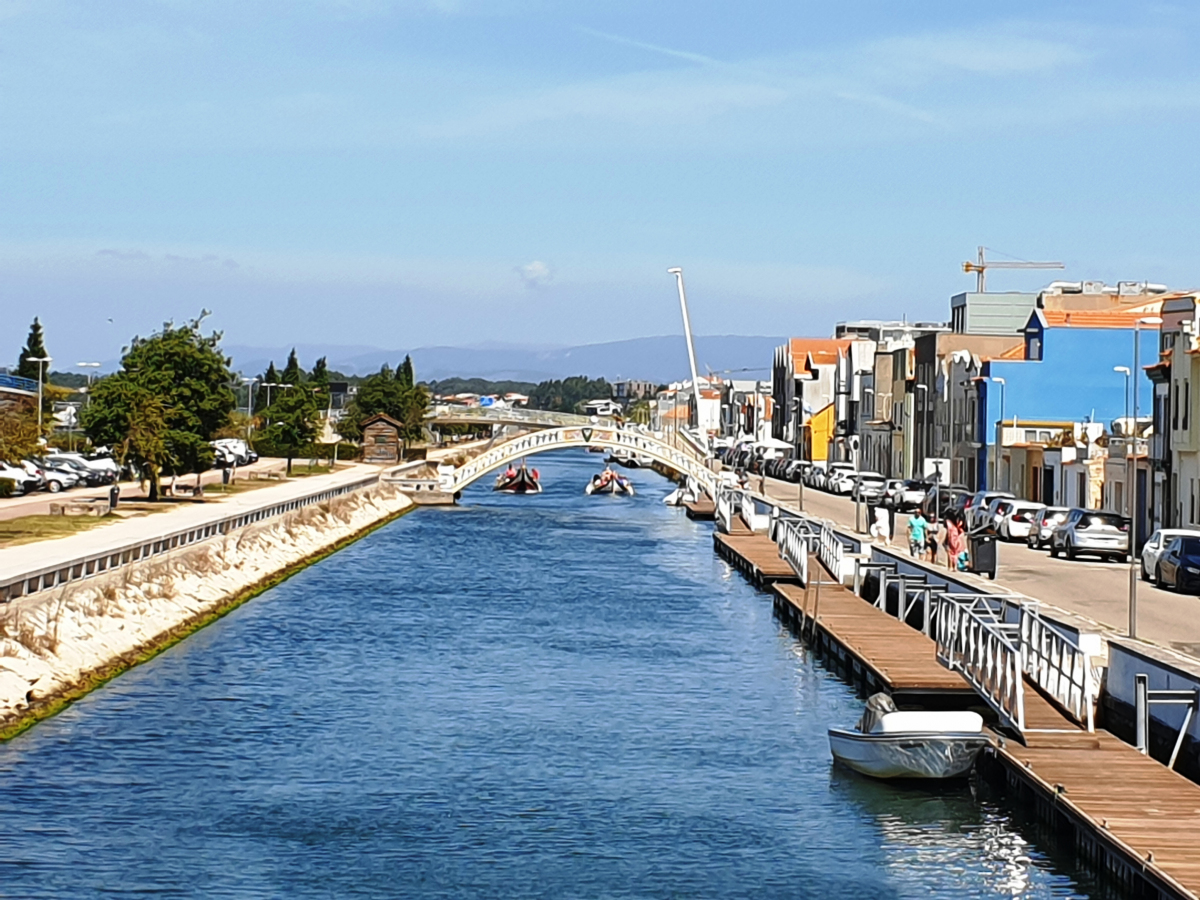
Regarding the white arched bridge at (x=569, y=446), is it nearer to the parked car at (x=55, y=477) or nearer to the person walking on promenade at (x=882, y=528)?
the parked car at (x=55, y=477)

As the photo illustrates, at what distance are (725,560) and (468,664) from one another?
32.4 metres

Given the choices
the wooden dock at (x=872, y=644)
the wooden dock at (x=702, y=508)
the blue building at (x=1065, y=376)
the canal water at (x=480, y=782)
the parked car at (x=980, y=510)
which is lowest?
the wooden dock at (x=702, y=508)

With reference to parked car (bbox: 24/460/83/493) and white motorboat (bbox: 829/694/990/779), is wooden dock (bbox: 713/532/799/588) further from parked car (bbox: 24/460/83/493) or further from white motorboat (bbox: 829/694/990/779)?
white motorboat (bbox: 829/694/990/779)

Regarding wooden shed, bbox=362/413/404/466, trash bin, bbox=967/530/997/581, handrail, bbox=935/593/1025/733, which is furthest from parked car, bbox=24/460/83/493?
wooden shed, bbox=362/413/404/466

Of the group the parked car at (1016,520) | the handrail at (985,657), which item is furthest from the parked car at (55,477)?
the handrail at (985,657)

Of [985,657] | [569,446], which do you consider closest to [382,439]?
[569,446]

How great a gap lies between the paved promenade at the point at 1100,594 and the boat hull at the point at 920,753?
5930 mm

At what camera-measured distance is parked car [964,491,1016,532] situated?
63.3m

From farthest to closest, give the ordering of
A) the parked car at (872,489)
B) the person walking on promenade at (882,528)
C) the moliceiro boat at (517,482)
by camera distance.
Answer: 1. the moliceiro boat at (517,482)
2. the parked car at (872,489)
3. the person walking on promenade at (882,528)

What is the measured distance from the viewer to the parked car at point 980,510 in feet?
208

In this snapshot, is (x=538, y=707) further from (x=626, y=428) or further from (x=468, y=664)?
(x=626, y=428)

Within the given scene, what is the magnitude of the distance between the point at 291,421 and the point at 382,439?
83.1 feet

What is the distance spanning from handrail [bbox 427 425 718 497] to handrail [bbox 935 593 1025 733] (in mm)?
67388

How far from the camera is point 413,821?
24.1 m
